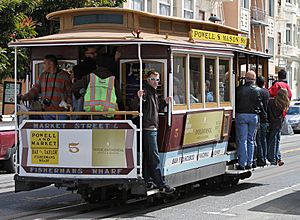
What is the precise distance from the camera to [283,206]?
1153 centimetres

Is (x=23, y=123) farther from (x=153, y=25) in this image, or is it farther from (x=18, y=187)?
(x=153, y=25)

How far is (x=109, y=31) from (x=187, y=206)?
316 centimetres

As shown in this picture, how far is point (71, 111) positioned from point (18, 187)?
1463 millimetres

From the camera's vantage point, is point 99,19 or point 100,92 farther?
point 99,19

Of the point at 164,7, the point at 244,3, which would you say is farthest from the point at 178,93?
the point at 244,3

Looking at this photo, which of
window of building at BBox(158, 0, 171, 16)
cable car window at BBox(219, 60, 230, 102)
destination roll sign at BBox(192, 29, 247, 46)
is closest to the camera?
destination roll sign at BBox(192, 29, 247, 46)

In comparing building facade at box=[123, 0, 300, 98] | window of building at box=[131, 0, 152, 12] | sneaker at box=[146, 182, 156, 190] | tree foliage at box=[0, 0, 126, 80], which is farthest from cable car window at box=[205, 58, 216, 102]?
window of building at box=[131, 0, 152, 12]

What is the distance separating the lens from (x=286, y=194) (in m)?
12.8

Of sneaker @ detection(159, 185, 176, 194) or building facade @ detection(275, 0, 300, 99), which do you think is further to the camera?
building facade @ detection(275, 0, 300, 99)

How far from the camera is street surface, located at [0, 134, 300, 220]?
1067 cm

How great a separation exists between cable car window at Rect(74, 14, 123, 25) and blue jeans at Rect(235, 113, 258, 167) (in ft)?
10.9

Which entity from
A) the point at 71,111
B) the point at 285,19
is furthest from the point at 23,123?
the point at 285,19

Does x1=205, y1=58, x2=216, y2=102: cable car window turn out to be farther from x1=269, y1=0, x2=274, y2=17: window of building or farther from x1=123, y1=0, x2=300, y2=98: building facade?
x1=269, y1=0, x2=274, y2=17: window of building

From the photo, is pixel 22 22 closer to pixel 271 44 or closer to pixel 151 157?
pixel 151 157
